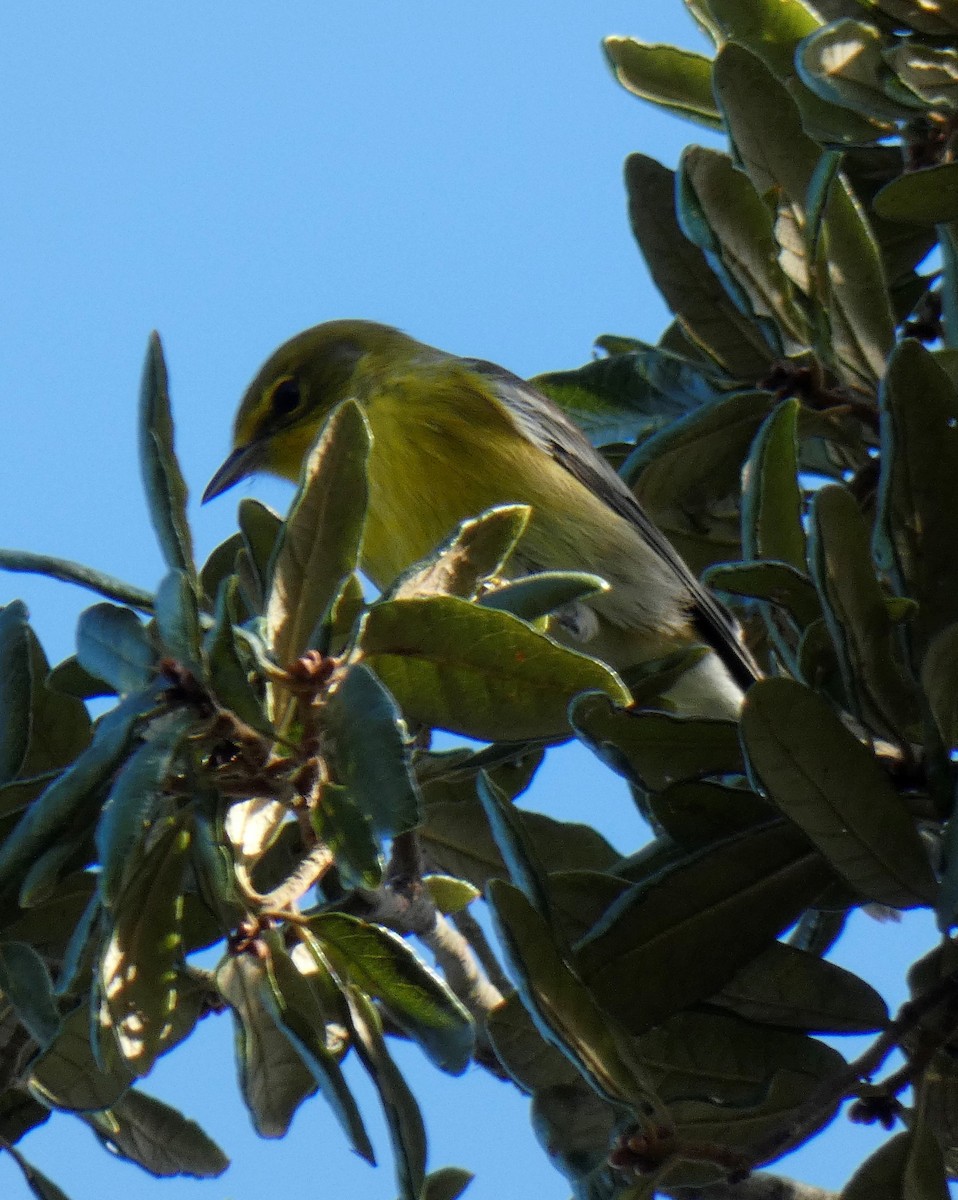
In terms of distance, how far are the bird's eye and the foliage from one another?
2513 mm

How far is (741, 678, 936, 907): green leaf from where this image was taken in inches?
72.6

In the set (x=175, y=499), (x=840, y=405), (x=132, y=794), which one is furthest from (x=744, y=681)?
(x=132, y=794)

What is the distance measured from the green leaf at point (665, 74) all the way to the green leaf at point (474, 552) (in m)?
1.56

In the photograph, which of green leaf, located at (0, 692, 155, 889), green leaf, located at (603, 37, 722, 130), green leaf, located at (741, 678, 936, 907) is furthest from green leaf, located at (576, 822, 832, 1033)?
green leaf, located at (603, 37, 722, 130)

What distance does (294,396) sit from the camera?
4.94 metres

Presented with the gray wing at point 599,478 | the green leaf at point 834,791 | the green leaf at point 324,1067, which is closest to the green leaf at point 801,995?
the green leaf at point 834,791

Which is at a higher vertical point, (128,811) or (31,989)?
(128,811)

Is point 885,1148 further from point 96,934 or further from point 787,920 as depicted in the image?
point 96,934

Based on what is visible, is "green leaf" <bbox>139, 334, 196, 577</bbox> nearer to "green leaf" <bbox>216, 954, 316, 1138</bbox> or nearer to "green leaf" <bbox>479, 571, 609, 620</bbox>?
"green leaf" <bbox>479, 571, 609, 620</bbox>

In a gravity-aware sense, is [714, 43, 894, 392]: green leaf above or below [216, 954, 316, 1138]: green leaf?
above

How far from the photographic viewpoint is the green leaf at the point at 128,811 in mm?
1623

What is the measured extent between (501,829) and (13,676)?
703 mm

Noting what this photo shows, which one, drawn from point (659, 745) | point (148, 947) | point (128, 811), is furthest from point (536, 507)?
point (128, 811)

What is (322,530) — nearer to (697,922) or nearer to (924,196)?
(697,922)
